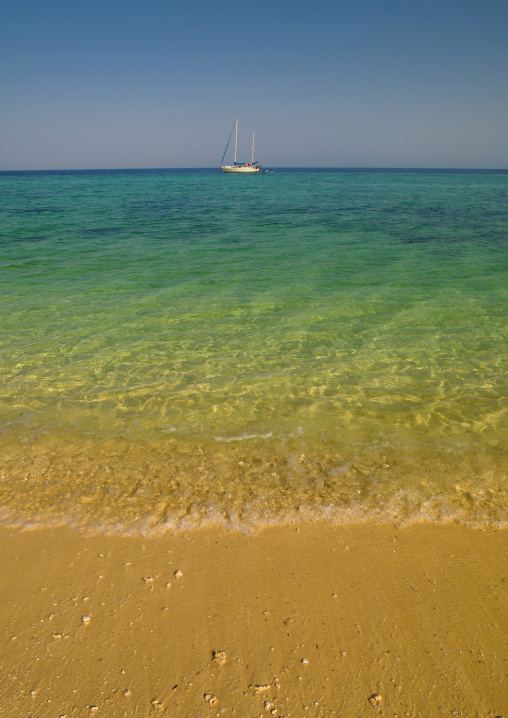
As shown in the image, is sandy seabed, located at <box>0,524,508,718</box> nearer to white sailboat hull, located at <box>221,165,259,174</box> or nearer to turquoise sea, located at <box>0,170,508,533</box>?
turquoise sea, located at <box>0,170,508,533</box>

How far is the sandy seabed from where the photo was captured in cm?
207

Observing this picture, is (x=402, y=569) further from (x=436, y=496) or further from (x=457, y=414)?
(x=457, y=414)

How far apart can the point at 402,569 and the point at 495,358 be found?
437cm

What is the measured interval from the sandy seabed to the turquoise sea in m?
0.25

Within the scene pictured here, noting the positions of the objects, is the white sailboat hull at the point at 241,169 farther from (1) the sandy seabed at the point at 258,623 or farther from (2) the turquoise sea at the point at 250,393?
(1) the sandy seabed at the point at 258,623

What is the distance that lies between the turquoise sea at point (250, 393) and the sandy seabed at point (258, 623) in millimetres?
250

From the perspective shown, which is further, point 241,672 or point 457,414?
point 457,414

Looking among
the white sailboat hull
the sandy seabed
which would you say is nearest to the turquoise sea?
the sandy seabed

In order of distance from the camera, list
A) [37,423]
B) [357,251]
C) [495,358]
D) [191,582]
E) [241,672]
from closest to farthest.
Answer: [241,672] → [191,582] → [37,423] → [495,358] → [357,251]

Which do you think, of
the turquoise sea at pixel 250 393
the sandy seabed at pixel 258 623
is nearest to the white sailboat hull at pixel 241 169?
the turquoise sea at pixel 250 393

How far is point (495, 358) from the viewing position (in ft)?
20.1

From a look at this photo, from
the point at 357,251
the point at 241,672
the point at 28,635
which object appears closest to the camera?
the point at 241,672

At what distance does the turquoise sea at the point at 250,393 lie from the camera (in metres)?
3.40

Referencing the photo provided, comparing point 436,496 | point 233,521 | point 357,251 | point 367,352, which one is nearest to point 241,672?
point 233,521
